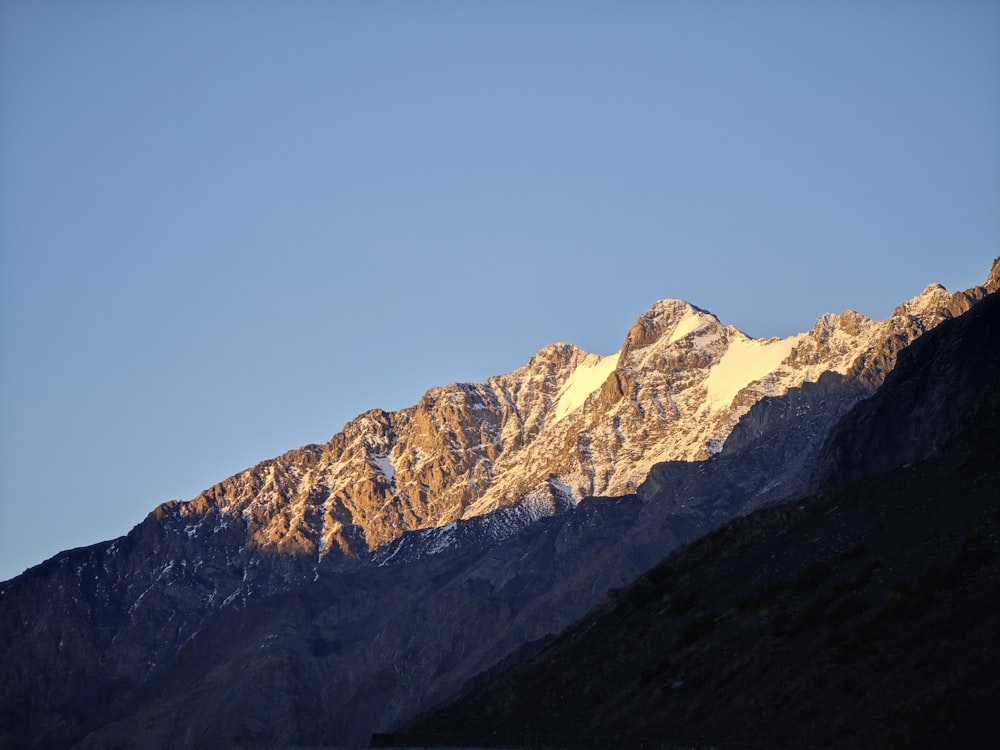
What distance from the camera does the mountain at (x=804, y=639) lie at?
57938 millimetres

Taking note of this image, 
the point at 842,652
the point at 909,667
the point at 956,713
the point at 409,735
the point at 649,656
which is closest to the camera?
the point at 956,713

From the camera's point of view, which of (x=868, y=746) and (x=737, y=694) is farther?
(x=737, y=694)

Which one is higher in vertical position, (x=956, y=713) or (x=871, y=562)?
(x=871, y=562)

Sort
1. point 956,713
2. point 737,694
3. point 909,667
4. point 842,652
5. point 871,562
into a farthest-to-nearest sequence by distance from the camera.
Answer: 1. point 871,562
2. point 737,694
3. point 842,652
4. point 909,667
5. point 956,713

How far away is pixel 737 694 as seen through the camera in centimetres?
7006

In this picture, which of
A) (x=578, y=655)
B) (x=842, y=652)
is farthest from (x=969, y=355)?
(x=842, y=652)

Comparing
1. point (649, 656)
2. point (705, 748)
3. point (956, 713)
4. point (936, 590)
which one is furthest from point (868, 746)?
point (649, 656)

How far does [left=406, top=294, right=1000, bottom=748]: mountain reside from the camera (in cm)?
5794

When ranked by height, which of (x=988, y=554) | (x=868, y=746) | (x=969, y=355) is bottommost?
(x=868, y=746)

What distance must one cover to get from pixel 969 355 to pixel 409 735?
122 metres

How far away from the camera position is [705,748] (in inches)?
2406

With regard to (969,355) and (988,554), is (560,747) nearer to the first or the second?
(988,554)

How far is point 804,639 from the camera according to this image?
71.4m

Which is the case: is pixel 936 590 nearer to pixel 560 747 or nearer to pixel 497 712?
pixel 560 747
